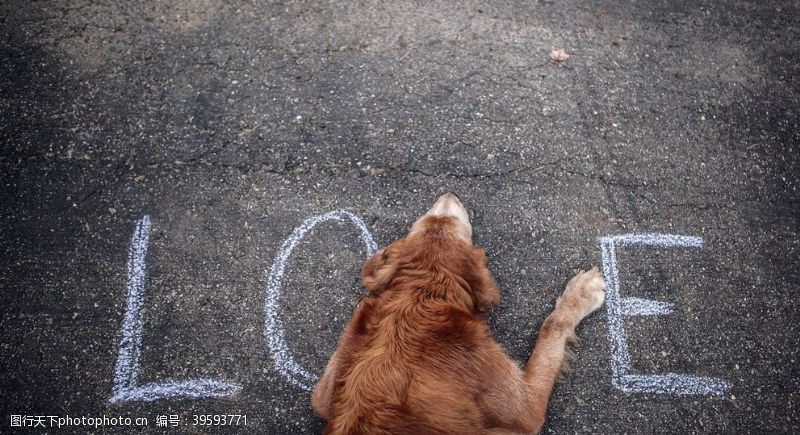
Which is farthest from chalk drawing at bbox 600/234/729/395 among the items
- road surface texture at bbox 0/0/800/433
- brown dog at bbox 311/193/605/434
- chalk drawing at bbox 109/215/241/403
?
chalk drawing at bbox 109/215/241/403

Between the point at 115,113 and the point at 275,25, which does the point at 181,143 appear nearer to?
the point at 115,113

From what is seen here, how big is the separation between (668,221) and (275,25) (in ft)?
11.0

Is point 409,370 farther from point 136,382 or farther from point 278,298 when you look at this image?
point 136,382

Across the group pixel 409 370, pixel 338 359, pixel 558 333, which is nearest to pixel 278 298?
pixel 338 359

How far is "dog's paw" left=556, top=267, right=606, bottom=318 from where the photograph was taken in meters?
3.18

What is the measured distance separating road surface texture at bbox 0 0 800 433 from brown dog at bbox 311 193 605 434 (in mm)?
539

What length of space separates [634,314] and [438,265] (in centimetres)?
156

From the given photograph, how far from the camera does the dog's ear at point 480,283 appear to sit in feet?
8.79

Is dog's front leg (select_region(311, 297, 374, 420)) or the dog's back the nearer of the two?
the dog's back

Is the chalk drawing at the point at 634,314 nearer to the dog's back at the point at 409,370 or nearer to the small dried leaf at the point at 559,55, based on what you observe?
the dog's back at the point at 409,370

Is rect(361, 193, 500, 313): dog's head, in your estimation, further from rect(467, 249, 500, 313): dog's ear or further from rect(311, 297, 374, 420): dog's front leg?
rect(311, 297, 374, 420): dog's front leg

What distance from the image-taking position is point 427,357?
2504 mm

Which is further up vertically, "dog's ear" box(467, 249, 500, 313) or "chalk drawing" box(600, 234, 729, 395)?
"dog's ear" box(467, 249, 500, 313)

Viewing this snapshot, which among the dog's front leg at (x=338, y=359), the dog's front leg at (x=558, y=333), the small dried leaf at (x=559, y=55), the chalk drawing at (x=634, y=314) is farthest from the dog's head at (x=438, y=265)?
the small dried leaf at (x=559, y=55)
